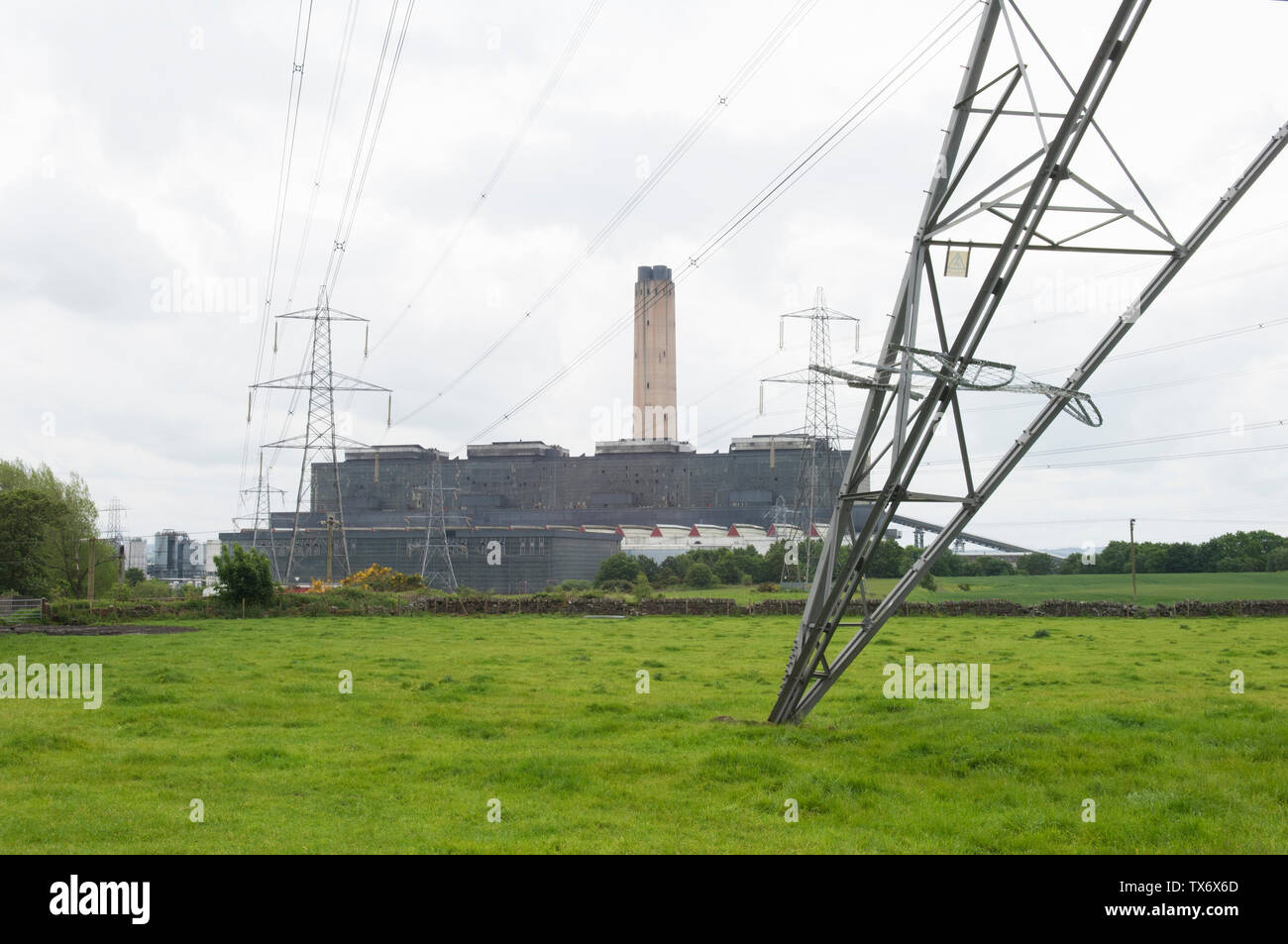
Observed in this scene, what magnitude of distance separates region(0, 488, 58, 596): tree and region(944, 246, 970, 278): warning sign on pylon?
55.7 m

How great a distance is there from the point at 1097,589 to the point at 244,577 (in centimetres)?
5523

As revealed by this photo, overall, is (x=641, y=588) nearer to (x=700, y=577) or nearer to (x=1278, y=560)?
(x=700, y=577)

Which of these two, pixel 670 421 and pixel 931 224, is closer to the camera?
pixel 931 224

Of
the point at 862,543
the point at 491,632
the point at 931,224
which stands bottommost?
the point at 491,632

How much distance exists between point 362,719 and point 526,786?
20.5 ft

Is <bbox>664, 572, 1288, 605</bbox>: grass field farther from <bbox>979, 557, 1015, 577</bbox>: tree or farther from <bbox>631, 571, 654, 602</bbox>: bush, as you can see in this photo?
<bbox>979, 557, 1015, 577</bbox>: tree

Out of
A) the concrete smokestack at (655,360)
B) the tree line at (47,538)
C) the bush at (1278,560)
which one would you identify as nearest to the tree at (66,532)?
the tree line at (47,538)

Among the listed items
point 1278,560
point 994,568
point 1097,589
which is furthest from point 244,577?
point 1278,560

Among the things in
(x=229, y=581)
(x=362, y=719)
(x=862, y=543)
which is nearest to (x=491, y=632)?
(x=229, y=581)

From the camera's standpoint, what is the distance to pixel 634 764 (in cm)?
1292

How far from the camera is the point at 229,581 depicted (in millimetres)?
50875

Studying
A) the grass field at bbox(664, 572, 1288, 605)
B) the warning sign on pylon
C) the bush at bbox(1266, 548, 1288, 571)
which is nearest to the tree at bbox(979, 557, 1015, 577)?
the grass field at bbox(664, 572, 1288, 605)

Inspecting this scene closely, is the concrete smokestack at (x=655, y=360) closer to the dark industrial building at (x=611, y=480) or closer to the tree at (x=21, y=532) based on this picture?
the dark industrial building at (x=611, y=480)
